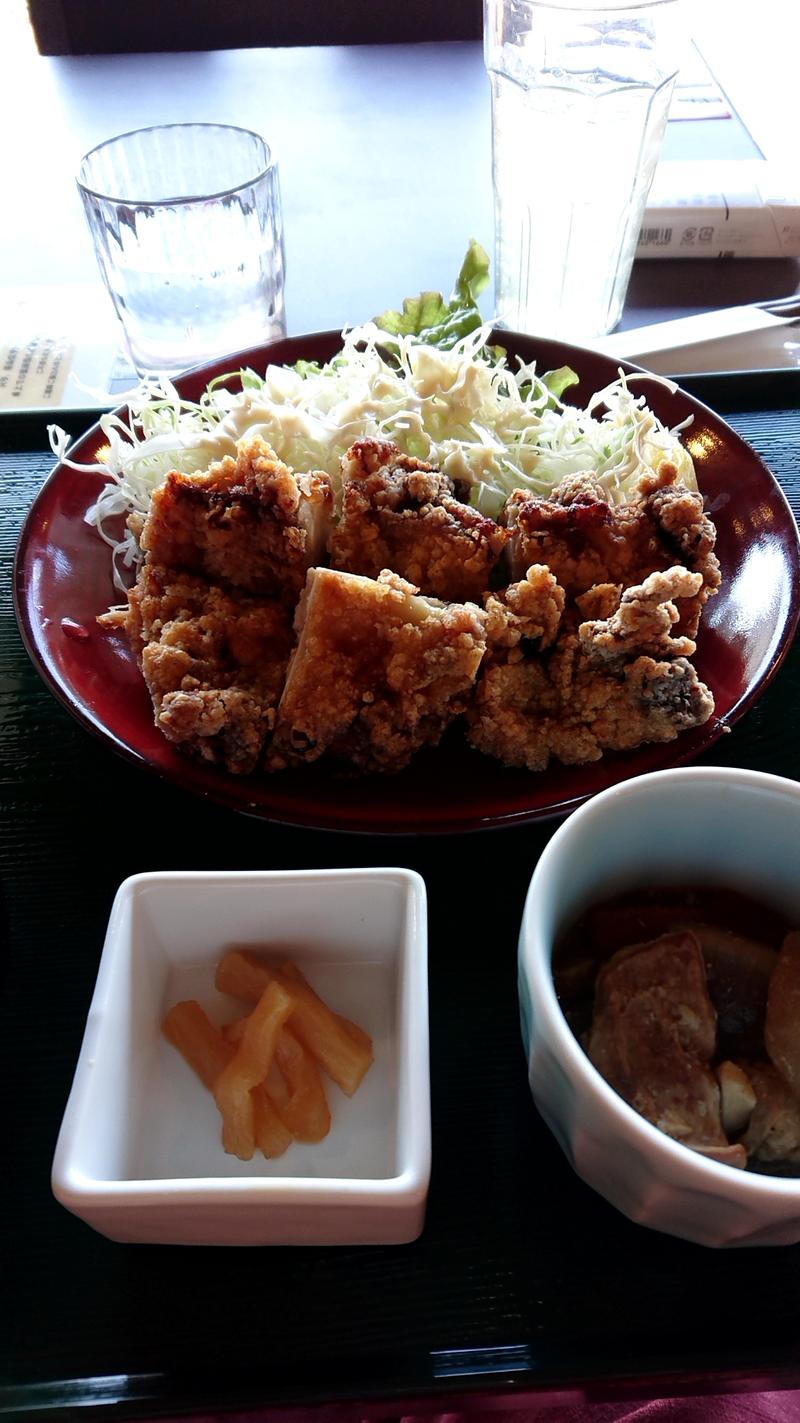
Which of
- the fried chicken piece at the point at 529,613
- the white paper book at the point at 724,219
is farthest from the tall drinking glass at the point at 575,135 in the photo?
the fried chicken piece at the point at 529,613

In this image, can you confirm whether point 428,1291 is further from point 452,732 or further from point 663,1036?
point 452,732

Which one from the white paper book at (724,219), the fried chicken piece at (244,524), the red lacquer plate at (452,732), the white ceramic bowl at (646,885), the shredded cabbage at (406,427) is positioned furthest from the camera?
the white paper book at (724,219)

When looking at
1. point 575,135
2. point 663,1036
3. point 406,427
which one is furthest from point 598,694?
point 575,135

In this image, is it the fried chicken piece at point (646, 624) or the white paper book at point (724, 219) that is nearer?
the fried chicken piece at point (646, 624)

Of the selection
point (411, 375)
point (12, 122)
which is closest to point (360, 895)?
point (411, 375)

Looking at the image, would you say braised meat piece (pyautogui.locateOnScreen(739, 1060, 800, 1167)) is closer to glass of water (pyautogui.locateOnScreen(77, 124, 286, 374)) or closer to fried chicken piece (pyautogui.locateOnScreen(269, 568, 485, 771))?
fried chicken piece (pyautogui.locateOnScreen(269, 568, 485, 771))

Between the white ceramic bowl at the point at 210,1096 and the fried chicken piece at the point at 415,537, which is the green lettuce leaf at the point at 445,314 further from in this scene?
the white ceramic bowl at the point at 210,1096

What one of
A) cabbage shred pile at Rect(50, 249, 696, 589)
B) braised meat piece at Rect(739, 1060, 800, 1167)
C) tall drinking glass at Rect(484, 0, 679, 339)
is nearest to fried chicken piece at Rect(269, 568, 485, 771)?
cabbage shred pile at Rect(50, 249, 696, 589)
